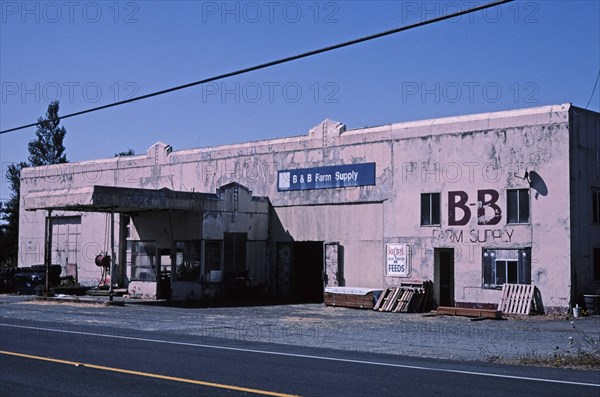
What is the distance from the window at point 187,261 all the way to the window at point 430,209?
10.4m

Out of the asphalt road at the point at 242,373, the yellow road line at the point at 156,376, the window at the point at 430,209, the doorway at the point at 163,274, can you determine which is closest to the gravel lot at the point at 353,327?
the asphalt road at the point at 242,373

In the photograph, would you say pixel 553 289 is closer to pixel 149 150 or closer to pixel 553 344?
pixel 553 344

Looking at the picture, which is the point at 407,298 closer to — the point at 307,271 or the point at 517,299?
the point at 517,299

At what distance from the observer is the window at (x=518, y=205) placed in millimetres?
29406

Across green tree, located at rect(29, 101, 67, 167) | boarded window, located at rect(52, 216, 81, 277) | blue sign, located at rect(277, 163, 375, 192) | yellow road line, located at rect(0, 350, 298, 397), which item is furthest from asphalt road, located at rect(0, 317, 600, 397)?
green tree, located at rect(29, 101, 67, 167)

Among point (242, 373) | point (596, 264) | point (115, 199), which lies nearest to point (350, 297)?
point (596, 264)

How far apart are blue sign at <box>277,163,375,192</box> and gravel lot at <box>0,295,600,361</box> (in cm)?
604

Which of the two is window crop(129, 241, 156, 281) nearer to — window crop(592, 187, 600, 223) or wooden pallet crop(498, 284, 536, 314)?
wooden pallet crop(498, 284, 536, 314)

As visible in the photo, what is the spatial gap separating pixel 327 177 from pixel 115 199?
32.8ft

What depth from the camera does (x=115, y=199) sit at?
104 ft

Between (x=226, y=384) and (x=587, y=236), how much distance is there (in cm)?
2214

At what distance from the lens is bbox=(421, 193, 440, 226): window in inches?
1257

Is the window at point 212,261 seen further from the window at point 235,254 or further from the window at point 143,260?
the window at point 143,260

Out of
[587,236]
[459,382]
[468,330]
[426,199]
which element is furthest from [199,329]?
[587,236]
